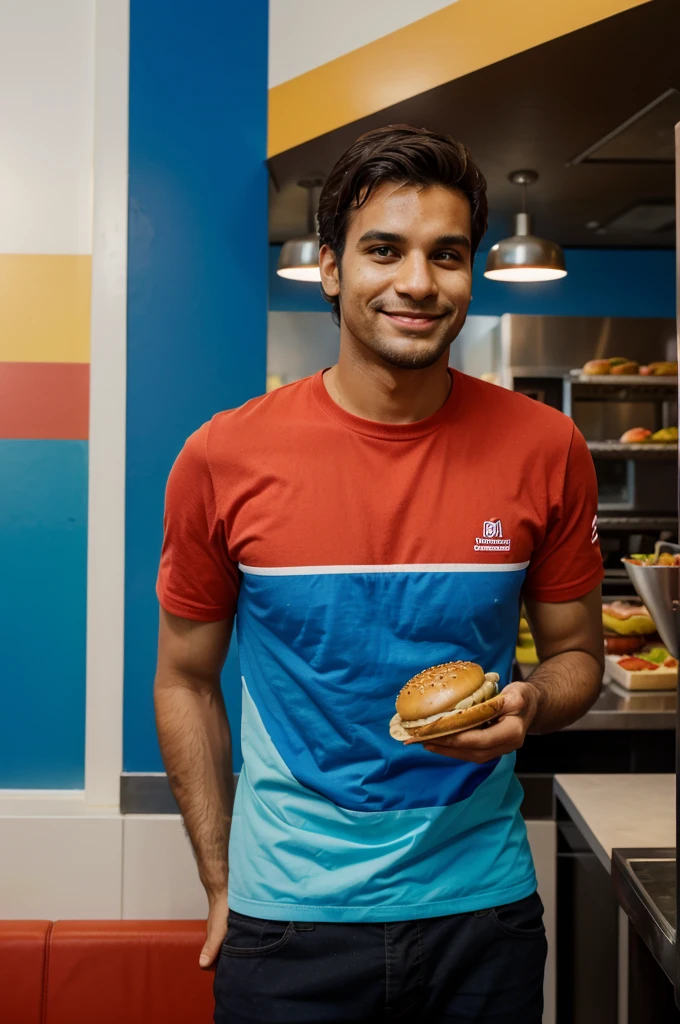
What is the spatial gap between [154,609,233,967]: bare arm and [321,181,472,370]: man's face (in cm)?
55

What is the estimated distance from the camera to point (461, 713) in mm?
1210

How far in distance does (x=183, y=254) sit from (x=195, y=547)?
145cm

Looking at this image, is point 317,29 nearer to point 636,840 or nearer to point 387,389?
point 387,389

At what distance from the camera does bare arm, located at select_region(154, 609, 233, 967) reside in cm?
158

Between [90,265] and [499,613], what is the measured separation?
1.87 metres

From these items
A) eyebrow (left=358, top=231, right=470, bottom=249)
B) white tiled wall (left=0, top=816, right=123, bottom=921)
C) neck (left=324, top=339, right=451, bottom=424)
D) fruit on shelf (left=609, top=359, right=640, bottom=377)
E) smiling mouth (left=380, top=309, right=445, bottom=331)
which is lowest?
white tiled wall (left=0, top=816, right=123, bottom=921)

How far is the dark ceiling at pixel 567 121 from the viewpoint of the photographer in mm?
2574

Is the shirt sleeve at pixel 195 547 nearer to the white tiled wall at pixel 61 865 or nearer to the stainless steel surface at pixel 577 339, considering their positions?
the white tiled wall at pixel 61 865

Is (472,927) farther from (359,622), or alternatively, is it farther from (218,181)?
(218,181)

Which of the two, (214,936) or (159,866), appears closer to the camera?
(214,936)

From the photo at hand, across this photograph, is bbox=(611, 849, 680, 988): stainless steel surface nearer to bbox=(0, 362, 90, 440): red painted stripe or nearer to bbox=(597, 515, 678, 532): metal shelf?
bbox=(0, 362, 90, 440): red painted stripe

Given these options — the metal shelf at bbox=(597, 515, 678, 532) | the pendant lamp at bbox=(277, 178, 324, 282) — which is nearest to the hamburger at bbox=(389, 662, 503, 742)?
the pendant lamp at bbox=(277, 178, 324, 282)

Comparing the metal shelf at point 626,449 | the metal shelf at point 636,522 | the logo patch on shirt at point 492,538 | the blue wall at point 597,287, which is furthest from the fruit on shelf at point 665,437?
the logo patch on shirt at point 492,538

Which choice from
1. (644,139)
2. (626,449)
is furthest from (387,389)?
(626,449)
